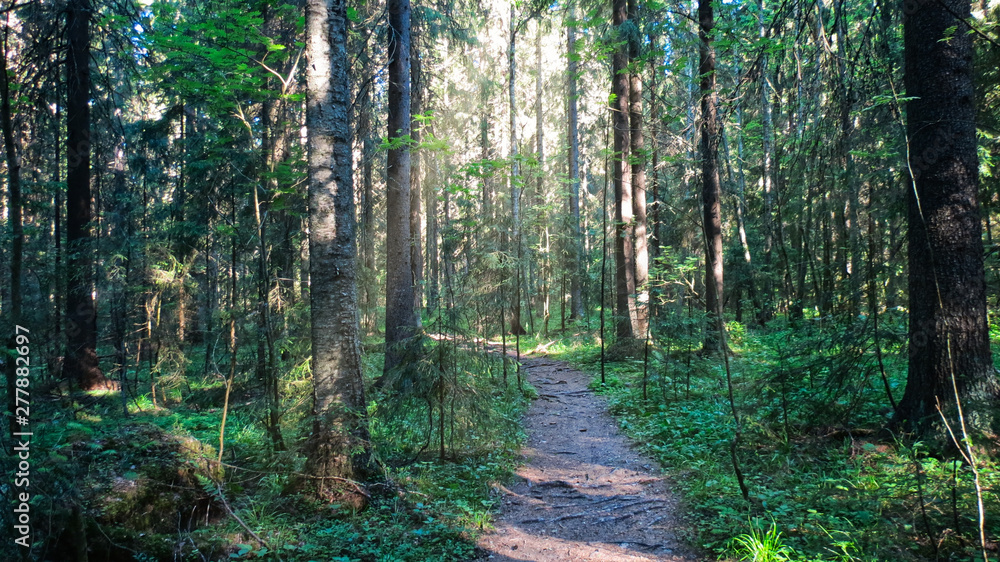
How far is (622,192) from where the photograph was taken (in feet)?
43.8

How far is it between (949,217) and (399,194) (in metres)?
8.88

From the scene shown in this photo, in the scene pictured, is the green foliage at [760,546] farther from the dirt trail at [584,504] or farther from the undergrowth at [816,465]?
the dirt trail at [584,504]

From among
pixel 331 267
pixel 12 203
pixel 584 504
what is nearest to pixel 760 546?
pixel 584 504

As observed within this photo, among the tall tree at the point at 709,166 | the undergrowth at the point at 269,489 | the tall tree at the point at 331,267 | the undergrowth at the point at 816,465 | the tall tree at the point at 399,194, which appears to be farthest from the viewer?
the tall tree at the point at 399,194

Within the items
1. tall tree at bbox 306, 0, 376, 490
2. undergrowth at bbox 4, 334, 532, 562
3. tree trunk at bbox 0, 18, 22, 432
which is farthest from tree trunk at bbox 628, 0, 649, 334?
tree trunk at bbox 0, 18, 22, 432

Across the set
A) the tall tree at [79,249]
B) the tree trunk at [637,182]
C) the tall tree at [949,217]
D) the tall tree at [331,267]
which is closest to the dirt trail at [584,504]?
the tall tree at [331,267]

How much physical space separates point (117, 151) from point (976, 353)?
75.2 ft

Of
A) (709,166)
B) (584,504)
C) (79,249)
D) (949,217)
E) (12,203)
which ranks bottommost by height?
(584,504)

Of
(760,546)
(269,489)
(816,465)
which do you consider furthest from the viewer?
(816,465)

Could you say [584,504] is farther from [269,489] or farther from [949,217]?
[949,217]

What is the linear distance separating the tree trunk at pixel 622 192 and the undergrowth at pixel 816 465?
4169 mm

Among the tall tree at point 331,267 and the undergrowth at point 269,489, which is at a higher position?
the tall tree at point 331,267

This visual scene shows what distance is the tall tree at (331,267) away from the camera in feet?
16.2

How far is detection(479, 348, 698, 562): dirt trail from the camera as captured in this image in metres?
4.33
